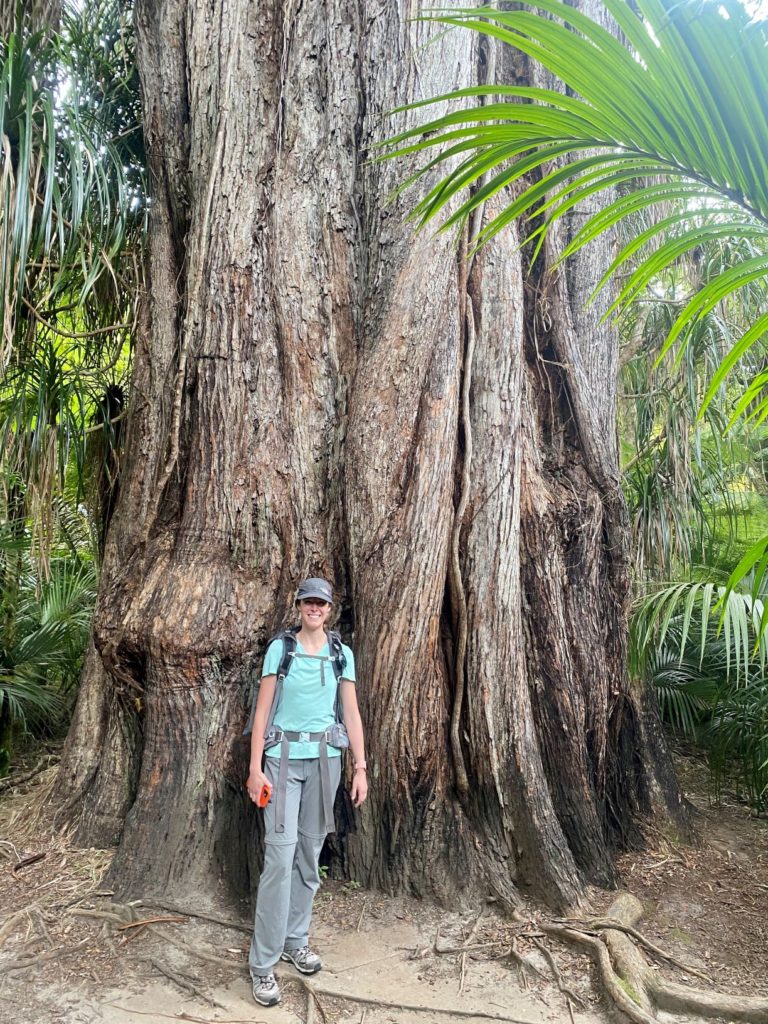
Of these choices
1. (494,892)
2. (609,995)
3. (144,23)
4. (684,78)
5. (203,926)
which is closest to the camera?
(684,78)

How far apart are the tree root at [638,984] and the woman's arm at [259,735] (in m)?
1.35

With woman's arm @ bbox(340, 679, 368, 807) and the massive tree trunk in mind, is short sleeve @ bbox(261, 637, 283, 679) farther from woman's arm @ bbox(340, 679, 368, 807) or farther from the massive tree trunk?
the massive tree trunk

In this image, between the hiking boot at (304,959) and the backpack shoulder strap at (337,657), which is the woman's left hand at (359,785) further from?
the hiking boot at (304,959)

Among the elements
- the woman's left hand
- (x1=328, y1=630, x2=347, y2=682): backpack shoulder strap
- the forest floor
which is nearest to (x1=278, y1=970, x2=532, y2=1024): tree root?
the forest floor

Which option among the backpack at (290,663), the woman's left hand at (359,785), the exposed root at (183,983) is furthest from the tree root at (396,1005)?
the backpack at (290,663)

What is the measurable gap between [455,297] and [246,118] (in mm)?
1357

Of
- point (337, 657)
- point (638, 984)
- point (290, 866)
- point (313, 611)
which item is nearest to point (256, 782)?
point (290, 866)

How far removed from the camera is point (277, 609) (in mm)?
3711

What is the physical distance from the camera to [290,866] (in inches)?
119

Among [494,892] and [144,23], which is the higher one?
[144,23]

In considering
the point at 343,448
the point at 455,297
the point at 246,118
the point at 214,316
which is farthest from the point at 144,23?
the point at 343,448

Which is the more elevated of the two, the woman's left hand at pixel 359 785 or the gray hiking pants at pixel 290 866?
the woman's left hand at pixel 359 785

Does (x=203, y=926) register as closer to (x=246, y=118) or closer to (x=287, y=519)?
(x=287, y=519)

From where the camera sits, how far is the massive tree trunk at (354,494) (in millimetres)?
3609
